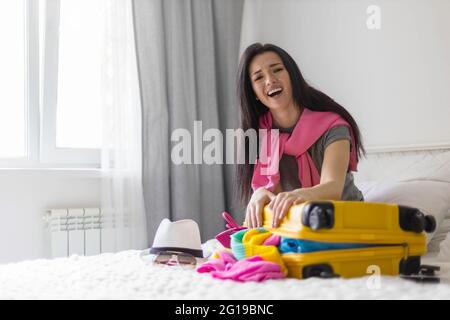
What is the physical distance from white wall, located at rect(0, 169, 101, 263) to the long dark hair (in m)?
1.05

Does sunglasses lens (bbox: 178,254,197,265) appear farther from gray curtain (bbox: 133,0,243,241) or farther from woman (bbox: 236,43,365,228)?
gray curtain (bbox: 133,0,243,241)

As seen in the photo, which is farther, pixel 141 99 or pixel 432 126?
pixel 141 99

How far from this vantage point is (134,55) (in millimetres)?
2582

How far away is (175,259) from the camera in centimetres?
148

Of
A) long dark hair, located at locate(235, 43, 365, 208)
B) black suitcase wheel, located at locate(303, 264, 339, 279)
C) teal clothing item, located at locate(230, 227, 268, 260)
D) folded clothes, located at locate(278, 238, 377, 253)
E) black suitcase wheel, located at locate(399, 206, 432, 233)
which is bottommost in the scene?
black suitcase wheel, located at locate(303, 264, 339, 279)

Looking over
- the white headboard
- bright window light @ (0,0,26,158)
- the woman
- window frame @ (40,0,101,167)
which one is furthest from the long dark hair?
bright window light @ (0,0,26,158)

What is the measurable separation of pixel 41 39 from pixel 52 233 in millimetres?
988

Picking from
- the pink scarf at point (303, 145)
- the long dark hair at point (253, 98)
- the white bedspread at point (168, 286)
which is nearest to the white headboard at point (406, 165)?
the long dark hair at point (253, 98)

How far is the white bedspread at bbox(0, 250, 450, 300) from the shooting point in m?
0.96

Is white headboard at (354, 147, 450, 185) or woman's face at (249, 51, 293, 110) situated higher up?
woman's face at (249, 51, 293, 110)

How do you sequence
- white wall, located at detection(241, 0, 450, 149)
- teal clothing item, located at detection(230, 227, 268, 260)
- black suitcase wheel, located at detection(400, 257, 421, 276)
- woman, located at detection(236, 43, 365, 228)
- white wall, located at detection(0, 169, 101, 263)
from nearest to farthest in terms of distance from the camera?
black suitcase wheel, located at detection(400, 257, 421, 276)
teal clothing item, located at detection(230, 227, 268, 260)
woman, located at detection(236, 43, 365, 228)
white wall, located at detection(241, 0, 450, 149)
white wall, located at detection(0, 169, 101, 263)

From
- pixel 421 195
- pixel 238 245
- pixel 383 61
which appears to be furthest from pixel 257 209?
pixel 383 61

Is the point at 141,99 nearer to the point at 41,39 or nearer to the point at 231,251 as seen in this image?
the point at 41,39
